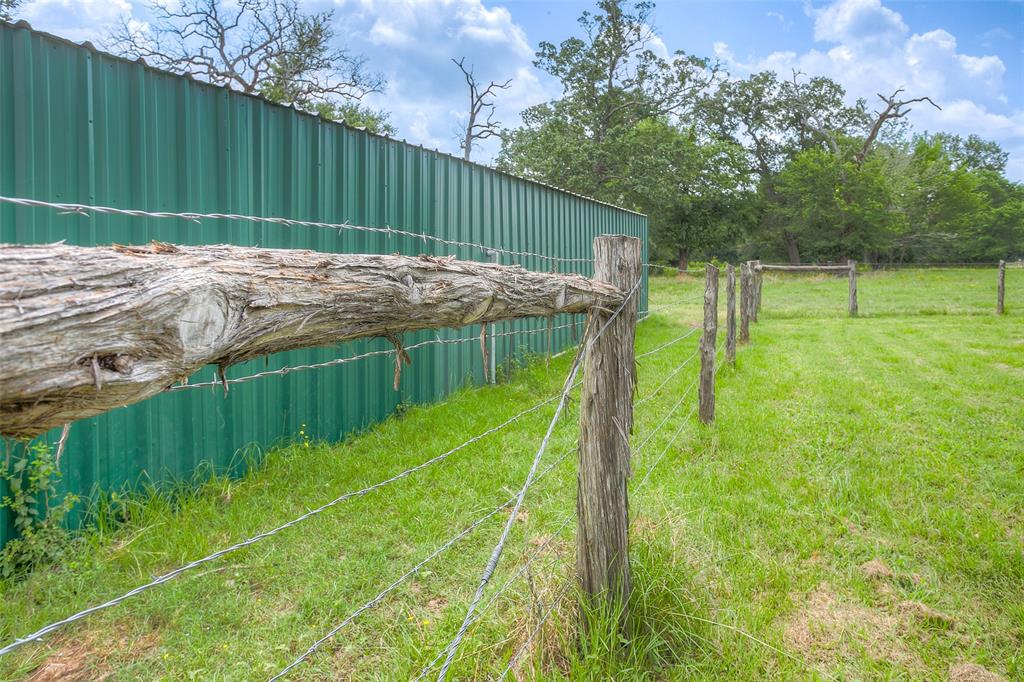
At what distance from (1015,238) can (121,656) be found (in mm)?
50351

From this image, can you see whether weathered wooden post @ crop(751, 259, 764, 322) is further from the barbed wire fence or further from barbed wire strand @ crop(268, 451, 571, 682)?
barbed wire strand @ crop(268, 451, 571, 682)

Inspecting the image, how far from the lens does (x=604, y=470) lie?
2348 mm

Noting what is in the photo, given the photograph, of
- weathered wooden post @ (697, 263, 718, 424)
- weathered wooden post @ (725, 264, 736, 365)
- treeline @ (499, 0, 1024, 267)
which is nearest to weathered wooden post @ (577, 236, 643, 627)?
weathered wooden post @ (697, 263, 718, 424)

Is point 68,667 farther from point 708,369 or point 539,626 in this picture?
point 708,369

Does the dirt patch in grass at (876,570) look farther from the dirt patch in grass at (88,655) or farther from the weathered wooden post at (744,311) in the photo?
the weathered wooden post at (744,311)

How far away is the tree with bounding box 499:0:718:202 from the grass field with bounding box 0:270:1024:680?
1972 centimetres

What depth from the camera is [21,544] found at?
3.08 metres

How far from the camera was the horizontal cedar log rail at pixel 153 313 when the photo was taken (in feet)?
2.79

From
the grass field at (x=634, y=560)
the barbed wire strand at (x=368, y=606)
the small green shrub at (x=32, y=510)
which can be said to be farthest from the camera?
the small green shrub at (x=32, y=510)

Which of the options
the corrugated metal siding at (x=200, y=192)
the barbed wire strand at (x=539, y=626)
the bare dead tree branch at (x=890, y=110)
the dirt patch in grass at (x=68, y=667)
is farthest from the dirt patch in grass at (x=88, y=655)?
the bare dead tree branch at (x=890, y=110)

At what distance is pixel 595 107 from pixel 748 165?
1304 centimetres

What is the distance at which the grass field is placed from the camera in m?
2.44

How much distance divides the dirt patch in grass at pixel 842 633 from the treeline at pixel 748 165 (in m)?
22.5

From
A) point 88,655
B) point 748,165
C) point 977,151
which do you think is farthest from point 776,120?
point 88,655
